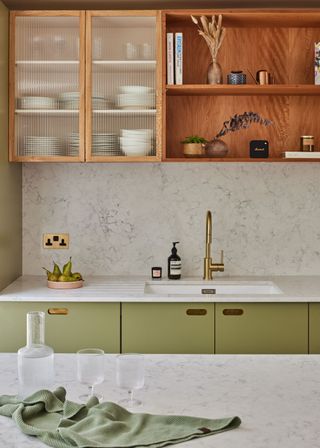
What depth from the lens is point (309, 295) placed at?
348cm

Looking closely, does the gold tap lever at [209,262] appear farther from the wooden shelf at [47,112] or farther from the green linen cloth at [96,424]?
the green linen cloth at [96,424]

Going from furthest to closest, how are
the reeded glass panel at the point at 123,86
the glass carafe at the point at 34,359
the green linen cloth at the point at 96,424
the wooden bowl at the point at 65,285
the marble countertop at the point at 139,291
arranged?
the reeded glass panel at the point at 123,86, the wooden bowl at the point at 65,285, the marble countertop at the point at 139,291, the glass carafe at the point at 34,359, the green linen cloth at the point at 96,424

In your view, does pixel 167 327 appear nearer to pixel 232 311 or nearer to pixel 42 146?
pixel 232 311

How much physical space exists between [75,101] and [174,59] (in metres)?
0.59

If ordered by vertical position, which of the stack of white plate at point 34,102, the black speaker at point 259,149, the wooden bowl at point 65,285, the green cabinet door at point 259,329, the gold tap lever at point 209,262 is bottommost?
the green cabinet door at point 259,329

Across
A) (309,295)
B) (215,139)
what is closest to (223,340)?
(309,295)

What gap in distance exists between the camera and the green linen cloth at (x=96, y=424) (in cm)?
143

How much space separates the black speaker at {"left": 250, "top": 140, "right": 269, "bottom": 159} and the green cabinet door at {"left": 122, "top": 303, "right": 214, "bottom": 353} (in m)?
0.91

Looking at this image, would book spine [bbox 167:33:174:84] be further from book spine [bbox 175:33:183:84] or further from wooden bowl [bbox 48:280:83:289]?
wooden bowl [bbox 48:280:83:289]

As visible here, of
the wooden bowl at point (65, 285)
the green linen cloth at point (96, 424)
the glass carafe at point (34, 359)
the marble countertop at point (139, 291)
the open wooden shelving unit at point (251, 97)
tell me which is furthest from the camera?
the open wooden shelving unit at point (251, 97)

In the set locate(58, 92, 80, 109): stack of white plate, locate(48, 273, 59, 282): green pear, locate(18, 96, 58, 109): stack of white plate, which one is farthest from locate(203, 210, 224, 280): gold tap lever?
locate(18, 96, 58, 109): stack of white plate

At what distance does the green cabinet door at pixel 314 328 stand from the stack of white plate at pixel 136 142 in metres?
1.21

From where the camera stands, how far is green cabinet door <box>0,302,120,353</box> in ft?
11.4

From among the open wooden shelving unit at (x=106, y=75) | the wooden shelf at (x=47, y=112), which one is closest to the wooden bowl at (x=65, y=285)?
the open wooden shelving unit at (x=106, y=75)
